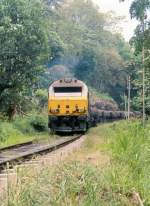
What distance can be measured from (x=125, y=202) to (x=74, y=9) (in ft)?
303

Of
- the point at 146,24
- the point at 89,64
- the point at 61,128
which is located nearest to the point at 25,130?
the point at 61,128

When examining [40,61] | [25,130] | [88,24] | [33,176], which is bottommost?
[25,130]

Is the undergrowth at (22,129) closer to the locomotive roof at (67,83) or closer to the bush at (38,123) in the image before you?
the bush at (38,123)

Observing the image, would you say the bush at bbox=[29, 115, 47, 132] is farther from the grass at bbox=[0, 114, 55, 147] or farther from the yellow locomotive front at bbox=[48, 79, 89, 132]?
the yellow locomotive front at bbox=[48, 79, 89, 132]

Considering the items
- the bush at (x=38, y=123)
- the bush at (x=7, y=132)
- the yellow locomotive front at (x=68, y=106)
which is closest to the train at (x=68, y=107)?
the yellow locomotive front at (x=68, y=106)

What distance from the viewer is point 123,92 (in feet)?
263

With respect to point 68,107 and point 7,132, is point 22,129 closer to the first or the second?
point 68,107

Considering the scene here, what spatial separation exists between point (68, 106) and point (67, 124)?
1.04m

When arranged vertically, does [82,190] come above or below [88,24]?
below

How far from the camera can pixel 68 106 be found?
30.2 metres

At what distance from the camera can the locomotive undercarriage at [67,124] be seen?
2992 cm

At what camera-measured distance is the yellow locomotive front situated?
29938mm

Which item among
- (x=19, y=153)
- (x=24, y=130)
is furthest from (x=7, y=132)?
(x=19, y=153)

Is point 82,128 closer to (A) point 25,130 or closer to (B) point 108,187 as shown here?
(A) point 25,130
